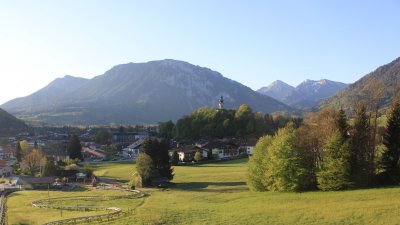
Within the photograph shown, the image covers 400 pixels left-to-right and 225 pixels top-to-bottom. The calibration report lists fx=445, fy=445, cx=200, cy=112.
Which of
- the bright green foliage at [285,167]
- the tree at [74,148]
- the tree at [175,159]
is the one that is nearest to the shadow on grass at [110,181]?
the tree at [175,159]

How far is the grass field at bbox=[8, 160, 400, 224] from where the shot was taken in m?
38.1

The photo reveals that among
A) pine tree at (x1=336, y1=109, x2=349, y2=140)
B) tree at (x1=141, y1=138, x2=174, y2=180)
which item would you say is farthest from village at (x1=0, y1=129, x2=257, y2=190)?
pine tree at (x1=336, y1=109, x2=349, y2=140)

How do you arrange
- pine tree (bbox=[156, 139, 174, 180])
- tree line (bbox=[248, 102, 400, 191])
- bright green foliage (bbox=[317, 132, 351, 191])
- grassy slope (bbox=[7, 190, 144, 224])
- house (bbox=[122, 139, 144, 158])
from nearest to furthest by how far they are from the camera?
grassy slope (bbox=[7, 190, 144, 224]) < bright green foliage (bbox=[317, 132, 351, 191]) < tree line (bbox=[248, 102, 400, 191]) < pine tree (bbox=[156, 139, 174, 180]) < house (bbox=[122, 139, 144, 158])

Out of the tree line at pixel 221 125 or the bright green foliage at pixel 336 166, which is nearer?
the bright green foliage at pixel 336 166

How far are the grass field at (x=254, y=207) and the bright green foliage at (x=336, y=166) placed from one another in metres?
2.10

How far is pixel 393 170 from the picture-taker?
4981 centimetres

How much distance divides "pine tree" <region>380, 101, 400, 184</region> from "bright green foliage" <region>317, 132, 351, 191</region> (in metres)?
4.33

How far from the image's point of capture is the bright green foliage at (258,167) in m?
58.5

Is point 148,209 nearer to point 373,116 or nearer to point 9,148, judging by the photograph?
point 373,116

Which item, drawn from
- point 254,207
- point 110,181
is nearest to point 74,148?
point 110,181

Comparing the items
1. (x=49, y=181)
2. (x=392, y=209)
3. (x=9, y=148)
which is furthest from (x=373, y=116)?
(x=9, y=148)

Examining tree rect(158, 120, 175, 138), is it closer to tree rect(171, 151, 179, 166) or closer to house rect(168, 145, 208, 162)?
house rect(168, 145, 208, 162)

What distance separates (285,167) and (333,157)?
5.94 m

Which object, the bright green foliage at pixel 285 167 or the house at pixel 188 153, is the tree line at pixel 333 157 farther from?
the house at pixel 188 153
